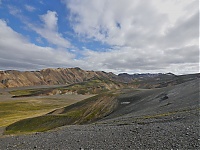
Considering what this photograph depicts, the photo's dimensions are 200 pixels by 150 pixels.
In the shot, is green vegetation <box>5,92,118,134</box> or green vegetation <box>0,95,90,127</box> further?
green vegetation <box>0,95,90,127</box>

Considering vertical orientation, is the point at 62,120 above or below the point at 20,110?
above

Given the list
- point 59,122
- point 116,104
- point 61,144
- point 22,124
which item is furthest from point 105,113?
point 61,144

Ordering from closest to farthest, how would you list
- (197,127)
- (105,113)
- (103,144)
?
(103,144)
(197,127)
(105,113)

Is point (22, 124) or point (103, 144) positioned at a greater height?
point (103, 144)

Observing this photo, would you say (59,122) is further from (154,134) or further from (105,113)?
(154,134)

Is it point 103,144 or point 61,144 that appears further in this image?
point 61,144

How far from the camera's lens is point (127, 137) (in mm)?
17172

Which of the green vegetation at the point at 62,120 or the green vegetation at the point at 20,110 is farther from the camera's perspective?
the green vegetation at the point at 20,110

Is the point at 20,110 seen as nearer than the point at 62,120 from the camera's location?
No

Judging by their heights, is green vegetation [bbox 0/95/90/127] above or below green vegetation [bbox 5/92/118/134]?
below

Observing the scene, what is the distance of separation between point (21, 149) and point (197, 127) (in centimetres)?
1847

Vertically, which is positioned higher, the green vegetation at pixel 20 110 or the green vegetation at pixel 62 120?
the green vegetation at pixel 62 120

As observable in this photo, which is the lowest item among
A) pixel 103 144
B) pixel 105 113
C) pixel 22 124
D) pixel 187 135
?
pixel 22 124

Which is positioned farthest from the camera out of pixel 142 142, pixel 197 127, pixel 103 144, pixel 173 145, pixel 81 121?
pixel 81 121
